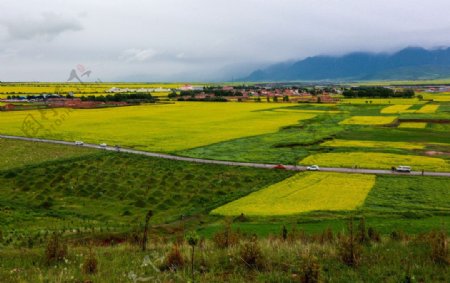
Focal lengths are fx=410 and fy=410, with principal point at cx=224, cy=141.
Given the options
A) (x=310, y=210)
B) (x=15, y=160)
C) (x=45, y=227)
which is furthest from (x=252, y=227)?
(x=15, y=160)

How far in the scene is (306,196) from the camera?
94.1 ft

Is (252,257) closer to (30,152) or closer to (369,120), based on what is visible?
(30,152)

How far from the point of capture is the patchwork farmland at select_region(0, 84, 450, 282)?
919 cm

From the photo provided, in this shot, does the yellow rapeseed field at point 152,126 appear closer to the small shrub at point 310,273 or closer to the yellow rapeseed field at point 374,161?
the yellow rapeseed field at point 374,161

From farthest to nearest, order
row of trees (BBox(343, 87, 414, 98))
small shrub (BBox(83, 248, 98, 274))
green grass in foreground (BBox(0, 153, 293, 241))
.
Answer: row of trees (BBox(343, 87, 414, 98)), green grass in foreground (BBox(0, 153, 293, 241)), small shrub (BBox(83, 248, 98, 274))

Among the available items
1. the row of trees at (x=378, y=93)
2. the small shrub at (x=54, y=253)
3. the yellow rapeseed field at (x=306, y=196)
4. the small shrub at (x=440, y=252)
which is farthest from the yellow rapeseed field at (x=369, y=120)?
the small shrub at (x=54, y=253)

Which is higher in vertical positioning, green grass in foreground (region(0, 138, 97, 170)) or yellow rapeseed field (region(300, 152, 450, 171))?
green grass in foreground (region(0, 138, 97, 170))

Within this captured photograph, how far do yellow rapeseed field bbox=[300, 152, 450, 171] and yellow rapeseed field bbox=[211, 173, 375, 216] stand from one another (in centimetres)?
452

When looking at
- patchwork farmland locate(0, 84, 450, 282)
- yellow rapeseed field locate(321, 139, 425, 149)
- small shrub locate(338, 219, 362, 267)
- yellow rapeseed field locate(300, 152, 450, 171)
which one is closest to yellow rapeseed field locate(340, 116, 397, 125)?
patchwork farmland locate(0, 84, 450, 282)

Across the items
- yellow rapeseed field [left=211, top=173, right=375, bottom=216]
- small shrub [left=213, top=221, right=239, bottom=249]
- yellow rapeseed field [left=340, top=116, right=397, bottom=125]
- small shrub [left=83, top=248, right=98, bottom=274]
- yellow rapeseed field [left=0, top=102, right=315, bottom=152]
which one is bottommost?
yellow rapeseed field [left=211, top=173, right=375, bottom=216]

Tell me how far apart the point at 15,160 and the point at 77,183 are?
12965 millimetres

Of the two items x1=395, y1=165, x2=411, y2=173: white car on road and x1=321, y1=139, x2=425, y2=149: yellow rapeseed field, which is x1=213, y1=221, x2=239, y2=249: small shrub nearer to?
x1=395, y1=165, x2=411, y2=173: white car on road

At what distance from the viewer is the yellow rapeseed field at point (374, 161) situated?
125 ft

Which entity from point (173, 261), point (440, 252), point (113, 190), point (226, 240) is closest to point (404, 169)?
point (113, 190)
